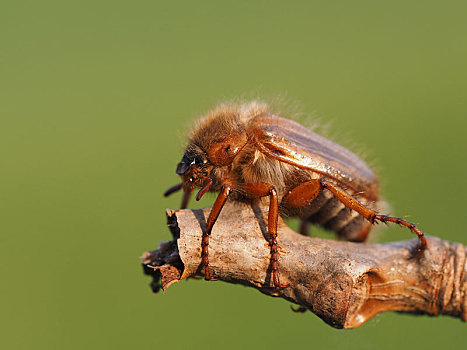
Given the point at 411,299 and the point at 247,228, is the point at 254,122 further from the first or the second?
the point at 411,299

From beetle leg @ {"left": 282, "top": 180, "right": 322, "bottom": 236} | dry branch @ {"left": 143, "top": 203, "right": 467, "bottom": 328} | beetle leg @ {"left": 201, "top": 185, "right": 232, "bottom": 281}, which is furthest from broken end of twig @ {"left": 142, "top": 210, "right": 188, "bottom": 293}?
beetle leg @ {"left": 282, "top": 180, "right": 322, "bottom": 236}

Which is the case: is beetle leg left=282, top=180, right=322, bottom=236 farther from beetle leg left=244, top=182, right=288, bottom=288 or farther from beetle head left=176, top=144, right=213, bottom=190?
beetle head left=176, top=144, right=213, bottom=190

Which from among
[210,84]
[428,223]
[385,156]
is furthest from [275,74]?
[428,223]

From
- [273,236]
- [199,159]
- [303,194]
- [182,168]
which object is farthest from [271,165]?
[273,236]

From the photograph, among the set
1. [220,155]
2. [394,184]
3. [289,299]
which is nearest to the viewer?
[289,299]

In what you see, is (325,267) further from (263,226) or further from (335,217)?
(335,217)

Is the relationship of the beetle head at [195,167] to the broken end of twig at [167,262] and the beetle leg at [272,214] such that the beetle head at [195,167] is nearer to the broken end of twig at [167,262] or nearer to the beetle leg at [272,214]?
the beetle leg at [272,214]

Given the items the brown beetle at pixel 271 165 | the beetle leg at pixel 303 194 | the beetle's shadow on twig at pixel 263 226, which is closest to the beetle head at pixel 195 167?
the brown beetle at pixel 271 165
